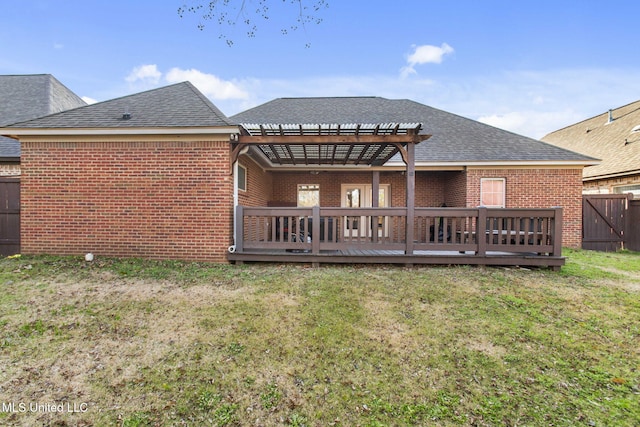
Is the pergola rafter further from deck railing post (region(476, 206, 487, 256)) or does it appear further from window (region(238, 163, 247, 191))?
deck railing post (region(476, 206, 487, 256))

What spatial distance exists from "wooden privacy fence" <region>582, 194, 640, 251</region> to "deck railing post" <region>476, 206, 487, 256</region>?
6.43m

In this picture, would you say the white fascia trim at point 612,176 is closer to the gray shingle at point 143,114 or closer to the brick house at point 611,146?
the brick house at point 611,146

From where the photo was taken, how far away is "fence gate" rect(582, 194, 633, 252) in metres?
9.42

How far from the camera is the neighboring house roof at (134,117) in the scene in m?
6.02

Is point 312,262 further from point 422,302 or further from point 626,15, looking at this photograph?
point 626,15

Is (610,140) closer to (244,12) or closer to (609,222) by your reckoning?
(609,222)

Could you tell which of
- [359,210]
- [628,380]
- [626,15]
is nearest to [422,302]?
[628,380]

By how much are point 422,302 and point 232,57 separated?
37.6 ft

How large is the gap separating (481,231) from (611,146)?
12648 millimetres

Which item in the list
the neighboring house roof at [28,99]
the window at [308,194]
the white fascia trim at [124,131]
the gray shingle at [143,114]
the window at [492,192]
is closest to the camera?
the white fascia trim at [124,131]

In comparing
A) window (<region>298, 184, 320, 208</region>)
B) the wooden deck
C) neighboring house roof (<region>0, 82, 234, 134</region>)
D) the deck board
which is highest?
neighboring house roof (<region>0, 82, 234, 134</region>)

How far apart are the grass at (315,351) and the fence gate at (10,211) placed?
9.32 feet

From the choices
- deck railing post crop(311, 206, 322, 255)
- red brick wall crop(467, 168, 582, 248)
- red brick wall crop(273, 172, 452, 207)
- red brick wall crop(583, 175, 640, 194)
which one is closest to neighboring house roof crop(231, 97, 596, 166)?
red brick wall crop(467, 168, 582, 248)

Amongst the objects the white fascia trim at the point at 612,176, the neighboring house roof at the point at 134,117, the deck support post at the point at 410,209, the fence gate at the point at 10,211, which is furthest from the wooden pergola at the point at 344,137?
the white fascia trim at the point at 612,176
